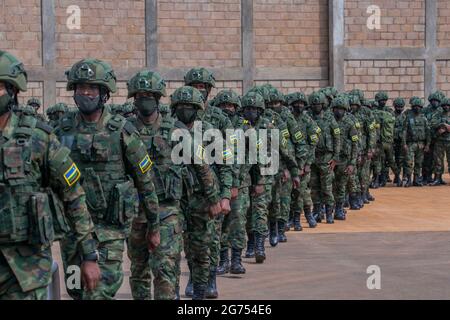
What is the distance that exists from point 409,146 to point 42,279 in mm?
18763

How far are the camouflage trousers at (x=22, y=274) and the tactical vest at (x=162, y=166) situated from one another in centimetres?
275

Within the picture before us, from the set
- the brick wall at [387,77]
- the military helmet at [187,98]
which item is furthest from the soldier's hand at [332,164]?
the brick wall at [387,77]

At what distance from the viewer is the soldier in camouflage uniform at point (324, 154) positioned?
15477 mm

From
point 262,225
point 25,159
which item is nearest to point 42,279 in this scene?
point 25,159

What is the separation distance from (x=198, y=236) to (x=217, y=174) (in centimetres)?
112

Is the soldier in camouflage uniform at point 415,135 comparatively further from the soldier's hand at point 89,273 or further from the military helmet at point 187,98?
the soldier's hand at point 89,273

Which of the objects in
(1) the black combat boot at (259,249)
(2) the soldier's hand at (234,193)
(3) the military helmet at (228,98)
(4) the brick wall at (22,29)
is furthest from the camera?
(4) the brick wall at (22,29)

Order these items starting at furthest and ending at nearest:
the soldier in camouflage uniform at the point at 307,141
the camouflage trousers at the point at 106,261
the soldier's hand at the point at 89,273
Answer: the soldier in camouflage uniform at the point at 307,141
the camouflage trousers at the point at 106,261
the soldier's hand at the point at 89,273

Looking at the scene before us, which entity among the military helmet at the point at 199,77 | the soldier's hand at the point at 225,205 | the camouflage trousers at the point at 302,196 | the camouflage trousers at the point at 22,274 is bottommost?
the camouflage trousers at the point at 302,196

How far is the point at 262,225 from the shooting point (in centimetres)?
1204

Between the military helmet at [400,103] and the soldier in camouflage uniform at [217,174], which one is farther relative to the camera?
the military helmet at [400,103]

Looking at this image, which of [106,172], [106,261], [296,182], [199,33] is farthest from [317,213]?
[199,33]

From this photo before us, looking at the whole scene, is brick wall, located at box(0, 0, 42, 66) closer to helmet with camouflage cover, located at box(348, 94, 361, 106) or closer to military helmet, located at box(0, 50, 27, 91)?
helmet with camouflage cover, located at box(348, 94, 361, 106)

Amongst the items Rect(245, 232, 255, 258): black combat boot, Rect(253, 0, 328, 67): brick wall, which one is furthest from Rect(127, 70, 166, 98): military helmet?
Rect(253, 0, 328, 67): brick wall
